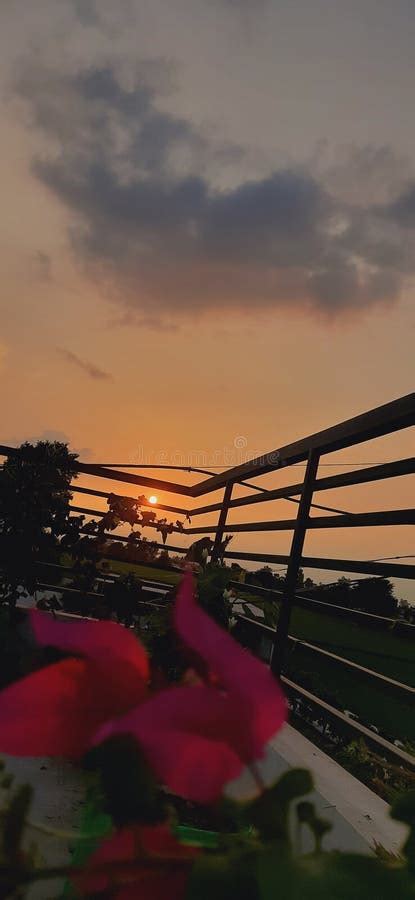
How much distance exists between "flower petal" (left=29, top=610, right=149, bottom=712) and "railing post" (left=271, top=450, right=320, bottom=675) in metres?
2.10

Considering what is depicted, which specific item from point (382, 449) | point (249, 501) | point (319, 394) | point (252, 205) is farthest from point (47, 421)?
point (252, 205)

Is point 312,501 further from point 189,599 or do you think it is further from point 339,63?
point 189,599

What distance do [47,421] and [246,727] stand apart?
379 centimetres

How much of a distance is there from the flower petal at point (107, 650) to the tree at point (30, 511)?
3169 millimetres

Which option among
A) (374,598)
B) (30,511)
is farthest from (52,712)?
(30,511)

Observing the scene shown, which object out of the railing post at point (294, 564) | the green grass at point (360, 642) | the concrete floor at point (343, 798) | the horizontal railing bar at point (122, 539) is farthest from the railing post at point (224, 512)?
the concrete floor at point (343, 798)

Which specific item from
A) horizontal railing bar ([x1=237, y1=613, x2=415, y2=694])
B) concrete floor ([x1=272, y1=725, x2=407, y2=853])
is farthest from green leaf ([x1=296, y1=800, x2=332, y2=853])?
horizontal railing bar ([x1=237, y1=613, x2=415, y2=694])

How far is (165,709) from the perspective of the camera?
17 cm

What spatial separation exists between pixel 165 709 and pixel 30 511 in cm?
333

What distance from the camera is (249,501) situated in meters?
3.43

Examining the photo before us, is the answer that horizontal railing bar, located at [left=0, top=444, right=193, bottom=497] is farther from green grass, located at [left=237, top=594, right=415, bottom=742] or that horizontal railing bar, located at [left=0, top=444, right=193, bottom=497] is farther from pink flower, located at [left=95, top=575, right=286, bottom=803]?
pink flower, located at [left=95, top=575, right=286, bottom=803]

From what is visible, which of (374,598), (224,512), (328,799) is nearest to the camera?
(328,799)

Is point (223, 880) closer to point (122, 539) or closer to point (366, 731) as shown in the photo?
point (366, 731)

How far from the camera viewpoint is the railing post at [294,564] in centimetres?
221
